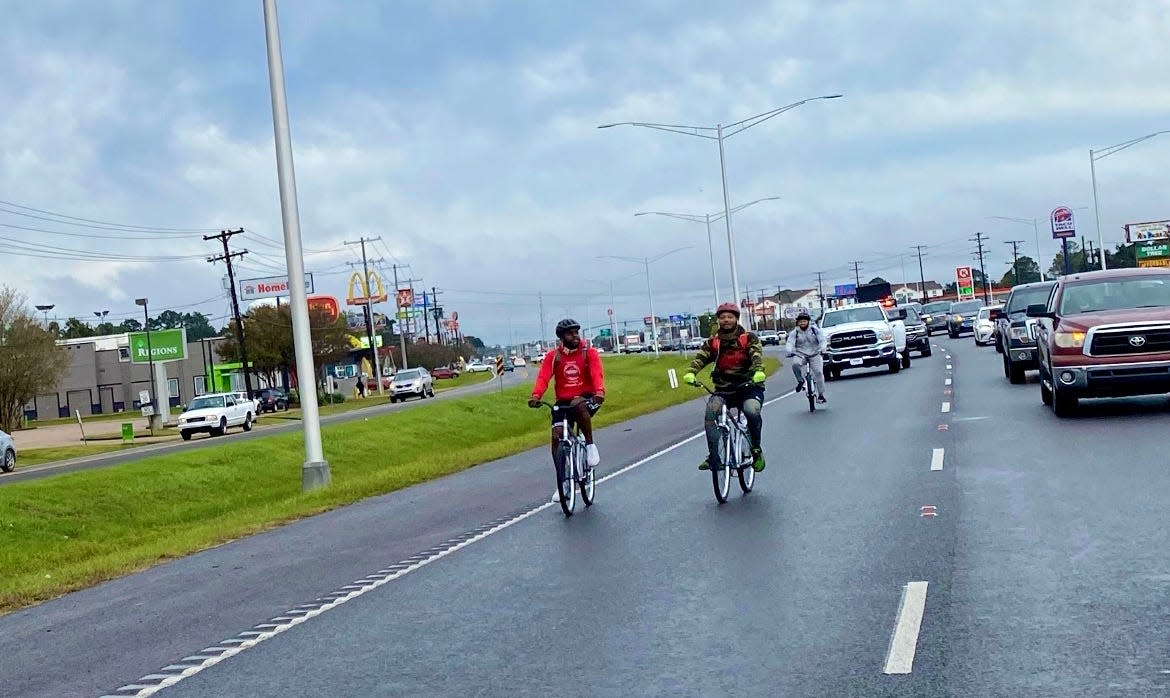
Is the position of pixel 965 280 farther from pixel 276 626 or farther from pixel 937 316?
pixel 276 626

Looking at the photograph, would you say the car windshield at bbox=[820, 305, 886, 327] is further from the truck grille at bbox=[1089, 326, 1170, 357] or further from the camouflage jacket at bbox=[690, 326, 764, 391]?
the camouflage jacket at bbox=[690, 326, 764, 391]

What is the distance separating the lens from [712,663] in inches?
289

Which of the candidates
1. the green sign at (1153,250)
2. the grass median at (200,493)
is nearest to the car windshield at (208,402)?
the grass median at (200,493)

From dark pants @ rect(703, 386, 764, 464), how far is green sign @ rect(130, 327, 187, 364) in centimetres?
6775

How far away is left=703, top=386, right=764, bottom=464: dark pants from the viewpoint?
46.6ft

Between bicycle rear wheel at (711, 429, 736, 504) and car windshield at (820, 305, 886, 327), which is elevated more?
car windshield at (820, 305, 886, 327)

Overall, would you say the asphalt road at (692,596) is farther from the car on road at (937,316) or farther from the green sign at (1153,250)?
the green sign at (1153,250)

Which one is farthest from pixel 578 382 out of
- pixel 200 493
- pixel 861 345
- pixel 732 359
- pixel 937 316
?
pixel 937 316

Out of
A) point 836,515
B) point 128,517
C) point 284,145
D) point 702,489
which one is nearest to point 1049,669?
point 836,515

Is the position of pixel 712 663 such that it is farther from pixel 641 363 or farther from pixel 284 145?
pixel 641 363

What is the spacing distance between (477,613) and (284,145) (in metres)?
13.4

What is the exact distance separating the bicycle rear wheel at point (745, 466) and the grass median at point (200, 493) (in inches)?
219

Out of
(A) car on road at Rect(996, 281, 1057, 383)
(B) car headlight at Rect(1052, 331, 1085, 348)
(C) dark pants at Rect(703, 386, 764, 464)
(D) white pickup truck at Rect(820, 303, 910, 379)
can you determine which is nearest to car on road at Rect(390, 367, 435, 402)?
(D) white pickup truck at Rect(820, 303, 910, 379)

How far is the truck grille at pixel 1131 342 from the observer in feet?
62.2
